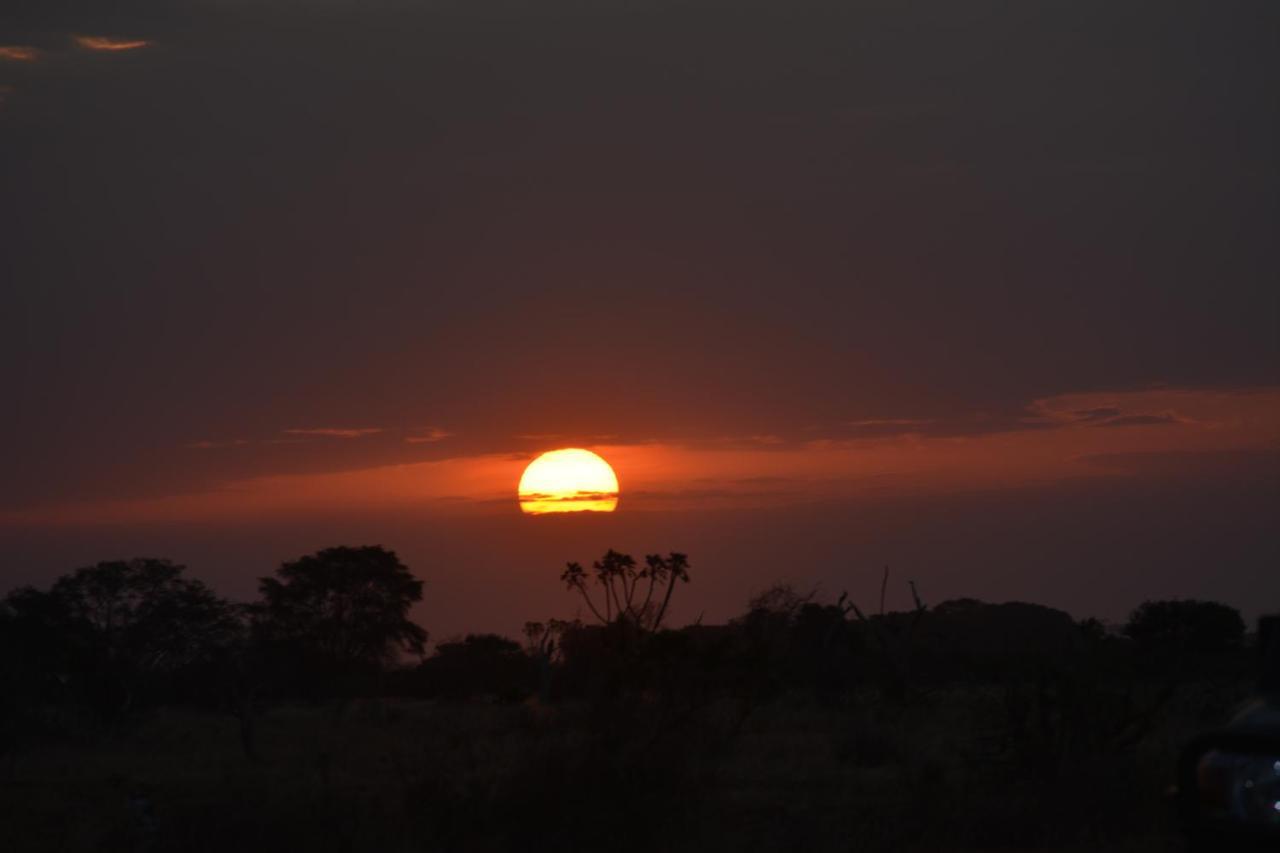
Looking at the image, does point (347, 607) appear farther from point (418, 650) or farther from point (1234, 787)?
point (1234, 787)

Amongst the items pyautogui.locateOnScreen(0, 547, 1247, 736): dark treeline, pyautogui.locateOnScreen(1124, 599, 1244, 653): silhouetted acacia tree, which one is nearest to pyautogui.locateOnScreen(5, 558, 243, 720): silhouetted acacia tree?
pyautogui.locateOnScreen(0, 547, 1247, 736): dark treeline

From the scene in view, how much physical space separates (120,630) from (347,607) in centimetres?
1955

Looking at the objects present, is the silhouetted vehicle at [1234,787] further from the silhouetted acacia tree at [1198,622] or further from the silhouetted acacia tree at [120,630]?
the silhouetted acacia tree at [1198,622]

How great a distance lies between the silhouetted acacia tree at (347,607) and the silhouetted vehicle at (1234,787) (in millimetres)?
55485

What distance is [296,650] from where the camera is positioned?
51.4 meters

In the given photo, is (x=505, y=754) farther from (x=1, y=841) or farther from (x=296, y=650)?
(x=296, y=650)

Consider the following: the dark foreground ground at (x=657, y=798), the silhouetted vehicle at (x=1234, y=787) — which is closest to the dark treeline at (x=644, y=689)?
the dark foreground ground at (x=657, y=798)

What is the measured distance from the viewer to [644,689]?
15531 mm

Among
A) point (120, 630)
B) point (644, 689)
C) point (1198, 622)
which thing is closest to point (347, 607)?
point (120, 630)

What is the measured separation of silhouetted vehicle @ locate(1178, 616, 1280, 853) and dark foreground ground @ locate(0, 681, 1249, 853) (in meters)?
4.07

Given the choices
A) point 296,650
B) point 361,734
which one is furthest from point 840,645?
point 296,650

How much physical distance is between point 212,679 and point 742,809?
94.3 feet

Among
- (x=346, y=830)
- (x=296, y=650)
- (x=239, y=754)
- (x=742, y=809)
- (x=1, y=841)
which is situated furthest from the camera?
(x=296, y=650)

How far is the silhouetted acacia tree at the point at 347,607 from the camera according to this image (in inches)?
2346
